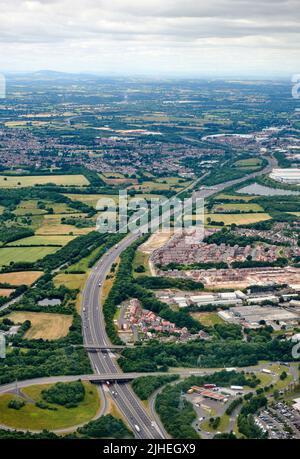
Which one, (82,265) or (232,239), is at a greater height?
(232,239)

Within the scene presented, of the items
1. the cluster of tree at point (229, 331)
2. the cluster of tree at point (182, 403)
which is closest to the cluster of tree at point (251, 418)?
the cluster of tree at point (182, 403)

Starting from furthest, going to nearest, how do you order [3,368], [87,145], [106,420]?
[87,145] → [3,368] → [106,420]

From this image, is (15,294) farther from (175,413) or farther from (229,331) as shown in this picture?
(175,413)

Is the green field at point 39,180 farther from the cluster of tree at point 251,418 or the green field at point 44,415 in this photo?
the cluster of tree at point 251,418

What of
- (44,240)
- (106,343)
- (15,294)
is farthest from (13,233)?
(106,343)

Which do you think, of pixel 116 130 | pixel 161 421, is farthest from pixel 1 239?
pixel 116 130
